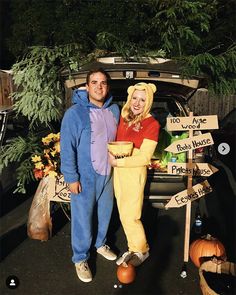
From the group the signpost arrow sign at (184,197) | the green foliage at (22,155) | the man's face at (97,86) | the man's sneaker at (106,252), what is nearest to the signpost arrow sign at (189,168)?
the signpost arrow sign at (184,197)

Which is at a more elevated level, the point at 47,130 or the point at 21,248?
the point at 47,130

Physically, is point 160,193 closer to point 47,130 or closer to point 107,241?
point 107,241

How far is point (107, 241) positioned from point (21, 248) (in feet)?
3.42

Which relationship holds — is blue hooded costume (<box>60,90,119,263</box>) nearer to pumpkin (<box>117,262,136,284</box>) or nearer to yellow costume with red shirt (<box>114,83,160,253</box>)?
yellow costume with red shirt (<box>114,83,160,253</box>)

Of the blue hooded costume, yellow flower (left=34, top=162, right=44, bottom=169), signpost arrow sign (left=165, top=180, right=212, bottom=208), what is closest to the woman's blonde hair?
the blue hooded costume

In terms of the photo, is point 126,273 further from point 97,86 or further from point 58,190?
point 97,86

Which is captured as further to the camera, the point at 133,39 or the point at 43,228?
the point at 133,39

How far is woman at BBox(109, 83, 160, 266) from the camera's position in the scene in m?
3.47

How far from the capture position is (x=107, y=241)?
448 cm

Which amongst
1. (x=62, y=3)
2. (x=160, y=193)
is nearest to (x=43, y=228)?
(x=160, y=193)

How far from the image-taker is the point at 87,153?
11.6 ft

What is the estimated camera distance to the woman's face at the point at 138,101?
3510 mm

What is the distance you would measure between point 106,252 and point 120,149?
1350mm

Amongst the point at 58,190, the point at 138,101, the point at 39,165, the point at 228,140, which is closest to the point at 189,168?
the point at 138,101
